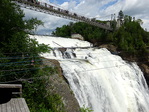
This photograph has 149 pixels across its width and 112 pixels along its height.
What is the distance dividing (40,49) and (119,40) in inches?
994

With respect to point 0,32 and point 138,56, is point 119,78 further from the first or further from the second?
point 0,32

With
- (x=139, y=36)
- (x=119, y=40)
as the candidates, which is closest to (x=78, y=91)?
(x=119, y=40)

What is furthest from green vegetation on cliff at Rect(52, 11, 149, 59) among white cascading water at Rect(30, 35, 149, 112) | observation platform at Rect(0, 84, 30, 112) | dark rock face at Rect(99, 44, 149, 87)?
observation platform at Rect(0, 84, 30, 112)

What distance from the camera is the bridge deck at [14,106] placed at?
18.8ft

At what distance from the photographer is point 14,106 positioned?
19.8 ft

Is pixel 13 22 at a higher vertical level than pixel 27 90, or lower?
higher

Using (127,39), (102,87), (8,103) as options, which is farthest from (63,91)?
(127,39)

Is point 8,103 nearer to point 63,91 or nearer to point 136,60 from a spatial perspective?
point 63,91

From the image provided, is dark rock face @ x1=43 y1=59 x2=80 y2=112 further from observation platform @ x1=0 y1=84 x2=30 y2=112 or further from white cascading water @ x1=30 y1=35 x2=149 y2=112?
observation platform @ x1=0 y1=84 x2=30 y2=112

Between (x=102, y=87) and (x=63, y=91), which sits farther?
(x=102, y=87)

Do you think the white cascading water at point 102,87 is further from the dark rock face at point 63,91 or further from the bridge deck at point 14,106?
the bridge deck at point 14,106

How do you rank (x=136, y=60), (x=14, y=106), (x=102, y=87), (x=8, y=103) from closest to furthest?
(x=14, y=106) → (x=8, y=103) → (x=102, y=87) → (x=136, y=60)

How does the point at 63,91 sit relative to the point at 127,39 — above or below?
below

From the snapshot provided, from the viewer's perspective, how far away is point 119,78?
750 inches
